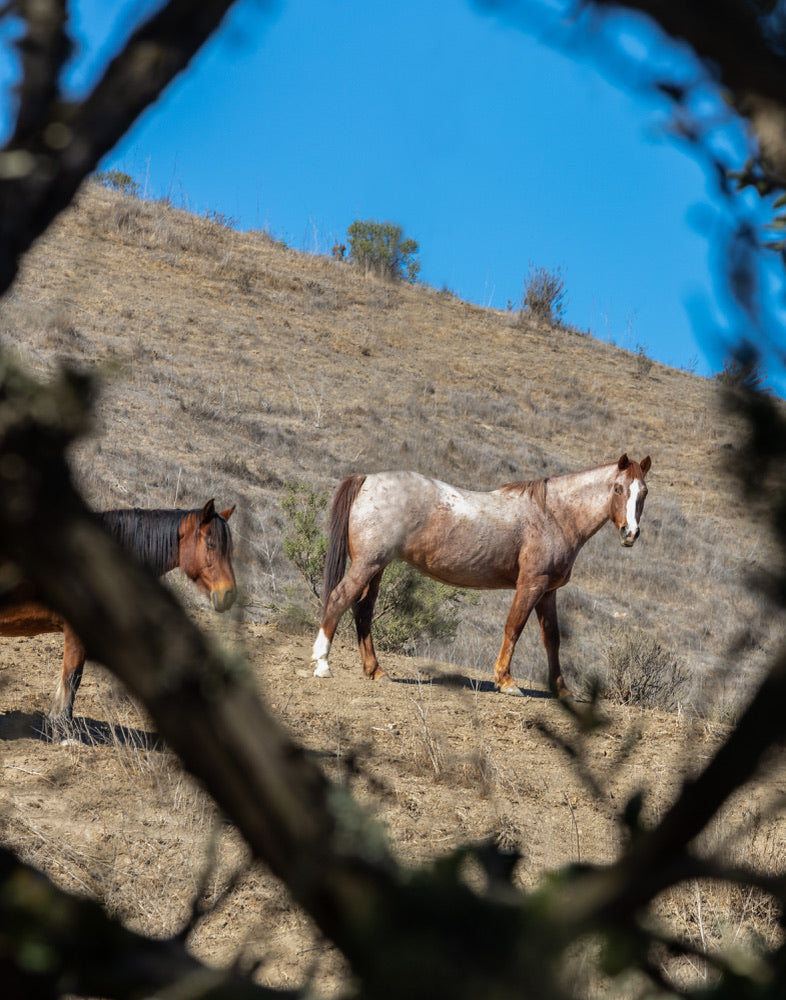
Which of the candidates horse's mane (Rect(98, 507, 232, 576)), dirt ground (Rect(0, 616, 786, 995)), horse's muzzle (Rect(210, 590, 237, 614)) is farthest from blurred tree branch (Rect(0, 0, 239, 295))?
horse's muzzle (Rect(210, 590, 237, 614))

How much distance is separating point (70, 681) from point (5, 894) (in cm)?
493

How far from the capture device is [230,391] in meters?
21.3

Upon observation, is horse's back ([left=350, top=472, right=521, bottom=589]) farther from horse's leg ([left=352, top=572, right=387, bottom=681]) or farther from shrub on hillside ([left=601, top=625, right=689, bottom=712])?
shrub on hillside ([left=601, top=625, right=689, bottom=712])

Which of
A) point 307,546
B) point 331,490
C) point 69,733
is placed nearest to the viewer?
point 69,733

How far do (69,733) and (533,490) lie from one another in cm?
465

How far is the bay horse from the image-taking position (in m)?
7.92

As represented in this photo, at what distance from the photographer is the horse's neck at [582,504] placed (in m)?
8.41

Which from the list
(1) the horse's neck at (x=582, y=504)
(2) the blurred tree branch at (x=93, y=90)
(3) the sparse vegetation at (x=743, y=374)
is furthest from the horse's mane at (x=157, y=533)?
(3) the sparse vegetation at (x=743, y=374)

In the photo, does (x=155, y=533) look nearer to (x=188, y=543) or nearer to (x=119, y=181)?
(x=188, y=543)

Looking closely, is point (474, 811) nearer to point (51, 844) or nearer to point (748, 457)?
point (51, 844)

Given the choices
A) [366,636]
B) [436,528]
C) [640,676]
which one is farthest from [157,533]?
[640,676]

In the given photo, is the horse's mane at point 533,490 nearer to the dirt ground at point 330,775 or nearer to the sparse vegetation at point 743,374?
the dirt ground at point 330,775

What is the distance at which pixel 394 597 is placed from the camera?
10.3 metres

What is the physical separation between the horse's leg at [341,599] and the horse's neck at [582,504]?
1.73 meters
